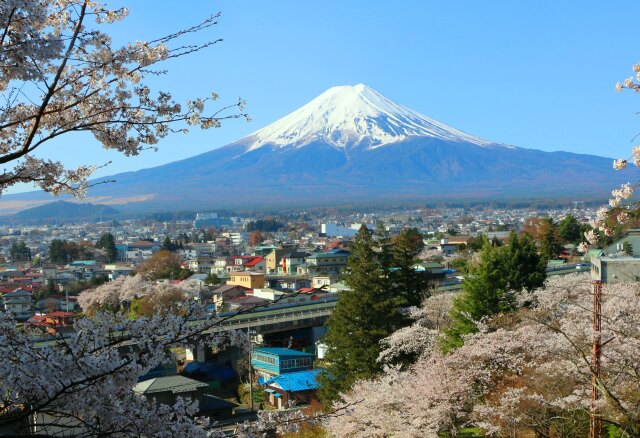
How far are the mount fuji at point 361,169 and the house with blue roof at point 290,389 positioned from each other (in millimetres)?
145716

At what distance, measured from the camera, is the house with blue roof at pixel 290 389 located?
16672mm

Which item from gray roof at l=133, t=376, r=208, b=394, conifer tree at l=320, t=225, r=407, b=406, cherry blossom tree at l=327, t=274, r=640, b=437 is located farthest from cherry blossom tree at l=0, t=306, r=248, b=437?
conifer tree at l=320, t=225, r=407, b=406

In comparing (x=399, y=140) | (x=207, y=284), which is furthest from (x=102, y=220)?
(x=207, y=284)

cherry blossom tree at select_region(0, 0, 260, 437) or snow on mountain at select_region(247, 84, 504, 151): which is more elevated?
snow on mountain at select_region(247, 84, 504, 151)

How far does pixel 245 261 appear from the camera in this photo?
44656mm

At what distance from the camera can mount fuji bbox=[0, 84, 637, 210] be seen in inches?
6737

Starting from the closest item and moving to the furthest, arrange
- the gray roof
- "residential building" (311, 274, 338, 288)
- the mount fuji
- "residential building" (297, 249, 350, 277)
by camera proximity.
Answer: the gray roof
"residential building" (311, 274, 338, 288)
"residential building" (297, 249, 350, 277)
the mount fuji

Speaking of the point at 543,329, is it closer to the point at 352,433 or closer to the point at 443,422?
the point at 443,422

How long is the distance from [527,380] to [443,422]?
1.34 metres

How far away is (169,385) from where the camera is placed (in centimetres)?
1343

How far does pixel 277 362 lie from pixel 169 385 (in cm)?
589

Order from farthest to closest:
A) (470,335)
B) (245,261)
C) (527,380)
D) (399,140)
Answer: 1. (399,140)
2. (245,261)
3. (470,335)
4. (527,380)

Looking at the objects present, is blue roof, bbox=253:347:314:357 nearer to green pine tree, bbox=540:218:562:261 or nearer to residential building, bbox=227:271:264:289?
residential building, bbox=227:271:264:289

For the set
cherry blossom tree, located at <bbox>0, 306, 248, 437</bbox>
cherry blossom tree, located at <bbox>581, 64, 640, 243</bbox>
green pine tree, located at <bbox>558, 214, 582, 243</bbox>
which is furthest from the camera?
green pine tree, located at <bbox>558, 214, 582, 243</bbox>
